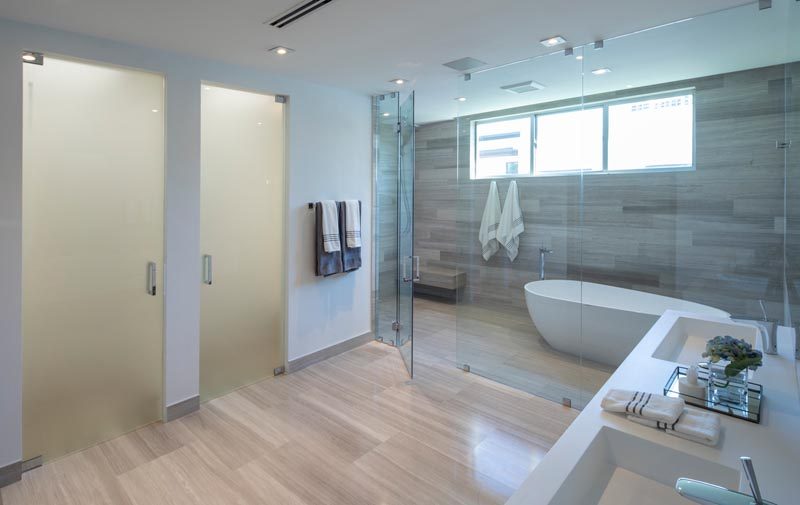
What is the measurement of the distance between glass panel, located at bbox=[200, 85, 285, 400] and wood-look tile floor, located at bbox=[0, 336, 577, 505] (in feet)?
0.93

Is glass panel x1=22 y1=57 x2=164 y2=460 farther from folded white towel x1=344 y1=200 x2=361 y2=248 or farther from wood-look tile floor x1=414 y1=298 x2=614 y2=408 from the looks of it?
wood-look tile floor x1=414 y1=298 x2=614 y2=408

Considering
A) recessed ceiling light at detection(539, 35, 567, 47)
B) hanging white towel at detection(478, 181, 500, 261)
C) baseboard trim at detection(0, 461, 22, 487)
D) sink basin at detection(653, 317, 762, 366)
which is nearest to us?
sink basin at detection(653, 317, 762, 366)

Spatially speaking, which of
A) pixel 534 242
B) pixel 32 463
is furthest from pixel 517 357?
pixel 32 463

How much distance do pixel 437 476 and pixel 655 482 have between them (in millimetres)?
1342

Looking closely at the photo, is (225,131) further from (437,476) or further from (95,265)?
(437,476)

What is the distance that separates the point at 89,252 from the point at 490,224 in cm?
296

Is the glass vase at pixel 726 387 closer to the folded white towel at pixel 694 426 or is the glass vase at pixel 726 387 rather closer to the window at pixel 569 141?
the folded white towel at pixel 694 426

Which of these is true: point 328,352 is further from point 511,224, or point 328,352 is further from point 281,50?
point 281,50

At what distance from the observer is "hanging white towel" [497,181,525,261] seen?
3.52m

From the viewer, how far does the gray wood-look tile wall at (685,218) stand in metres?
2.52

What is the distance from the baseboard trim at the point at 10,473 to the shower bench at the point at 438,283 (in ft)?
13.6

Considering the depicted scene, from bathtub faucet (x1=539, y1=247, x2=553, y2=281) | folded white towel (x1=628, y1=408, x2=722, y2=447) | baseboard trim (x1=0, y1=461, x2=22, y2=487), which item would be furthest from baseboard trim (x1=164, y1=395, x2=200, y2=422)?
folded white towel (x1=628, y1=408, x2=722, y2=447)

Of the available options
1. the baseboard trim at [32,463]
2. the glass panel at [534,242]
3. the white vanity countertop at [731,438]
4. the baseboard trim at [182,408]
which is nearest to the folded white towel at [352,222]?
the glass panel at [534,242]

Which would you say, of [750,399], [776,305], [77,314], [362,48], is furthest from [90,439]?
[776,305]
